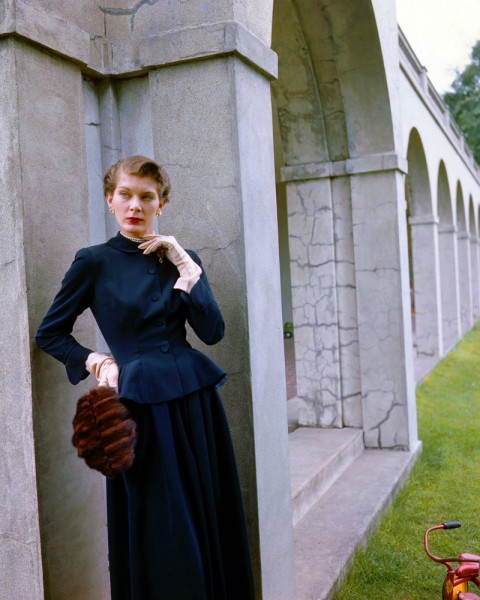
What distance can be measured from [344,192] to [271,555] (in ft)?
10.9

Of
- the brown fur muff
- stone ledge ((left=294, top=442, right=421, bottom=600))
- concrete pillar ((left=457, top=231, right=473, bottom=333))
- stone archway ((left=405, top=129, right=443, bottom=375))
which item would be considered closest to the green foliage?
concrete pillar ((left=457, top=231, right=473, bottom=333))

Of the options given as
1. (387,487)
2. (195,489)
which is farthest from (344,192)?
(195,489)

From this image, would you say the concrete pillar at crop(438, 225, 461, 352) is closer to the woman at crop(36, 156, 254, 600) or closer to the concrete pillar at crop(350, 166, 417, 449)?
the concrete pillar at crop(350, 166, 417, 449)

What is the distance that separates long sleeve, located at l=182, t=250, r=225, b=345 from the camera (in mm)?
1937

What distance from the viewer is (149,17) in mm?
2416

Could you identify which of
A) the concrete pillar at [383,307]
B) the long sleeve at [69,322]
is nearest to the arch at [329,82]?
the concrete pillar at [383,307]

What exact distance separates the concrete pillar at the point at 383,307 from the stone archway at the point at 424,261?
393 cm

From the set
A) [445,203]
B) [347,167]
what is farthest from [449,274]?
[347,167]

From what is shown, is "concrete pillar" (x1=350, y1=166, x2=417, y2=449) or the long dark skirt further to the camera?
"concrete pillar" (x1=350, y1=166, x2=417, y2=449)

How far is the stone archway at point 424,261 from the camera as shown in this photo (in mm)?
9180

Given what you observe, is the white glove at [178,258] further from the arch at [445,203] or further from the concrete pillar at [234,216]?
the arch at [445,203]

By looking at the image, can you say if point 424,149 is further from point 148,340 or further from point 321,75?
point 148,340

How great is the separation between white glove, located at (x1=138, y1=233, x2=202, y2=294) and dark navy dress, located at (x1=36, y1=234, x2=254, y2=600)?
30 mm

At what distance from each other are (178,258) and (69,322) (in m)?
0.38
